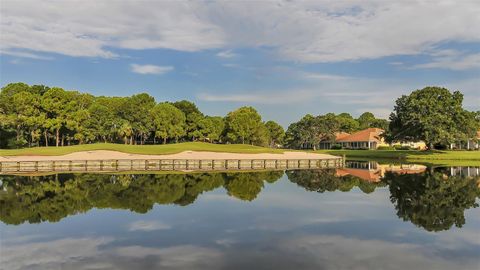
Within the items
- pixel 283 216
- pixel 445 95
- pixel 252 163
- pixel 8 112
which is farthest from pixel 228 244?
pixel 8 112

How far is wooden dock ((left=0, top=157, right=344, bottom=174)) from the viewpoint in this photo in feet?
152

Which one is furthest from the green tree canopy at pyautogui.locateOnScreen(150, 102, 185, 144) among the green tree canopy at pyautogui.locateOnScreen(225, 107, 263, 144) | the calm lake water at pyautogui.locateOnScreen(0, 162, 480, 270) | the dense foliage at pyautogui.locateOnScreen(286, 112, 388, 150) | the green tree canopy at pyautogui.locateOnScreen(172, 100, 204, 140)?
the calm lake water at pyautogui.locateOnScreen(0, 162, 480, 270)

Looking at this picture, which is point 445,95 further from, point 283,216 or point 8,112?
point 8,112

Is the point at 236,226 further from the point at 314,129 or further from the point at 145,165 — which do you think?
the point at 314,129

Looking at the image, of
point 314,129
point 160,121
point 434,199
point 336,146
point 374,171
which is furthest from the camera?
point 314,129

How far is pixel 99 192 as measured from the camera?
2892 centimetres

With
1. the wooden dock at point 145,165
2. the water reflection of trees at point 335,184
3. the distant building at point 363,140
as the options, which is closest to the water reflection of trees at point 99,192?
the water reflection of trees at point 335,184

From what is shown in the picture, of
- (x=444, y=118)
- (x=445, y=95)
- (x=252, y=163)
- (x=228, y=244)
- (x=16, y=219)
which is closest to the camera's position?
(x=228, y=244)

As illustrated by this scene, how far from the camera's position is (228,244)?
15.1 meters

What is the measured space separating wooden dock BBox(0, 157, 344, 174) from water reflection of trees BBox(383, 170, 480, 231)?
753 inches

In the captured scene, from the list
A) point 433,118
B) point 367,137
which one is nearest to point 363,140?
point 367,137

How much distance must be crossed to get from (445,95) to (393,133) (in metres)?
11.1

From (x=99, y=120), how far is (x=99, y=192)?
6877cm

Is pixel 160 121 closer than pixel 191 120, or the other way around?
pixel 160 121
